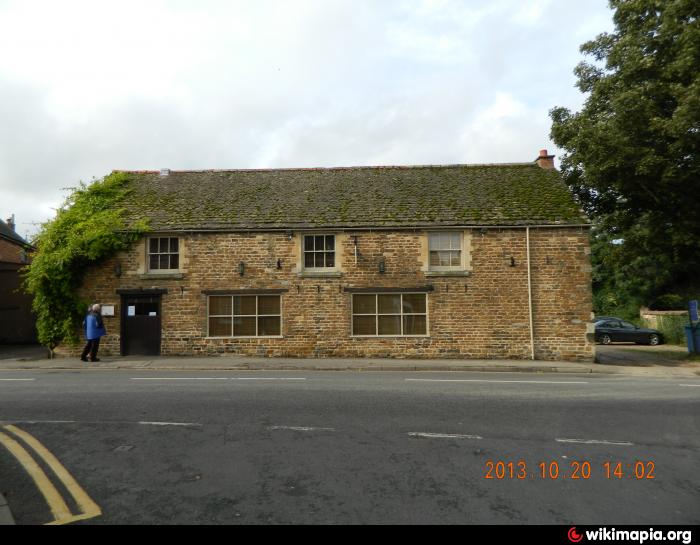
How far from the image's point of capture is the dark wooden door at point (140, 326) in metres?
15.7

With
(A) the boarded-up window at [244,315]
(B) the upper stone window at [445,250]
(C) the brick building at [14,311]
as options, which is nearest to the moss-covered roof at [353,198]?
(B) the upper stone window at [445,250]

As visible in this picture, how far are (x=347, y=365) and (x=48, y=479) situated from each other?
31.0 ft

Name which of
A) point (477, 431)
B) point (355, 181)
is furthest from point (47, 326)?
point (477, 431)

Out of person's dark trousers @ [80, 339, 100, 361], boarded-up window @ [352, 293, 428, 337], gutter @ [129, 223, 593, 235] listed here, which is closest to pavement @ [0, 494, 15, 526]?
person's dark trousers @ [80, 339, 100, 361]

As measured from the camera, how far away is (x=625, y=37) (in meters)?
16.4

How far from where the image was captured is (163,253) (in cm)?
1611

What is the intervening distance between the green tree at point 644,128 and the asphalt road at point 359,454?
9.29 metres

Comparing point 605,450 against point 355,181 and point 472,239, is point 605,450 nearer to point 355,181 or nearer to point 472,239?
point 472,239

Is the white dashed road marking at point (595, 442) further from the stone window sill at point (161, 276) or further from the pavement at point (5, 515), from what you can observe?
the stone window sill at point (161, 276)

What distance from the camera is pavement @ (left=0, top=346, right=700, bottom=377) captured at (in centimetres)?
1316

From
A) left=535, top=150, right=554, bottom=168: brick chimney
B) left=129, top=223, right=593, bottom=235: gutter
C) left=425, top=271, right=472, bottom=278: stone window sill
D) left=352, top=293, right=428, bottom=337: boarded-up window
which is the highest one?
left=535, top=150, right=554, bottom=168: brick chimney

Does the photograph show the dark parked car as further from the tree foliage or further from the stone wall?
the tree foliage
